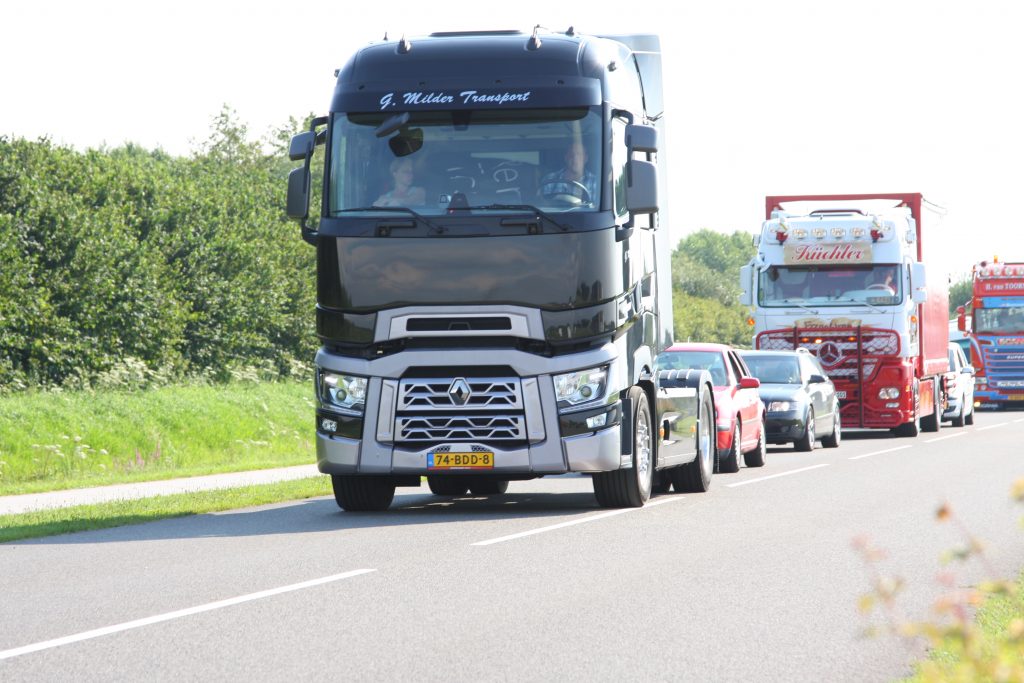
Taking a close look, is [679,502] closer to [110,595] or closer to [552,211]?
[552,211]

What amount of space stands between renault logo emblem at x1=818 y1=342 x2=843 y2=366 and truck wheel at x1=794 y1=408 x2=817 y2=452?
3136 millimetres

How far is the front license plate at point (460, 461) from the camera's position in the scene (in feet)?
43.8

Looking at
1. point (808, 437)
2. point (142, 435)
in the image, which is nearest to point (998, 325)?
point (808, 437)

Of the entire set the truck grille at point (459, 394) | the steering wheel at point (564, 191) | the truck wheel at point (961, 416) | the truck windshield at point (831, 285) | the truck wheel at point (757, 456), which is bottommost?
the truck wheel at point (961, 416)

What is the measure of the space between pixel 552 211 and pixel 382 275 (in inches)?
59.5

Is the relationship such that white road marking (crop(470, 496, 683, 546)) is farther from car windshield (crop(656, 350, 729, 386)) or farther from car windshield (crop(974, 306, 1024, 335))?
car windshield (crop(974, 306, 1024, 335))

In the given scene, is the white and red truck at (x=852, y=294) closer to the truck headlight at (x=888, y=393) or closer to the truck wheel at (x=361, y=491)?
the truck headlight at (x=888, y=393)

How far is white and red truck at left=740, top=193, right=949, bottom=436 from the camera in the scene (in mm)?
28969

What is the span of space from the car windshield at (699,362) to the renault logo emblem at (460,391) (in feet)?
29.2

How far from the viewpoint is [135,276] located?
39094mm

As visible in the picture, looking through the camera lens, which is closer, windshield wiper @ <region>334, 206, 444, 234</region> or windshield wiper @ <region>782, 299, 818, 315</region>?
windshield wiper @ <region>334, 206, 444, 234</region>

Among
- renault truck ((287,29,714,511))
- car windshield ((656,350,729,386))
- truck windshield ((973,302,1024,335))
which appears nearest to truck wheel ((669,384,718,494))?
renault truck ((287,29,714,511))

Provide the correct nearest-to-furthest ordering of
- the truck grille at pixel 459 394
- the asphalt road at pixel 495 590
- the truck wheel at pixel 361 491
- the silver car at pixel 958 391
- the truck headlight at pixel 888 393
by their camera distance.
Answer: the asphalt road at pixel 495 590 → the truck grille at pixel 459 394 → the truck wheel at pixel 361 491 → the truck headlight at pixel 888 393 → the silver car at pixel 958 391

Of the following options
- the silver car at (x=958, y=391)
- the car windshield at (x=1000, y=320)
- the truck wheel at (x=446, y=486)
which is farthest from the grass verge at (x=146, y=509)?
the car windshield at (x=1000, y=320)
